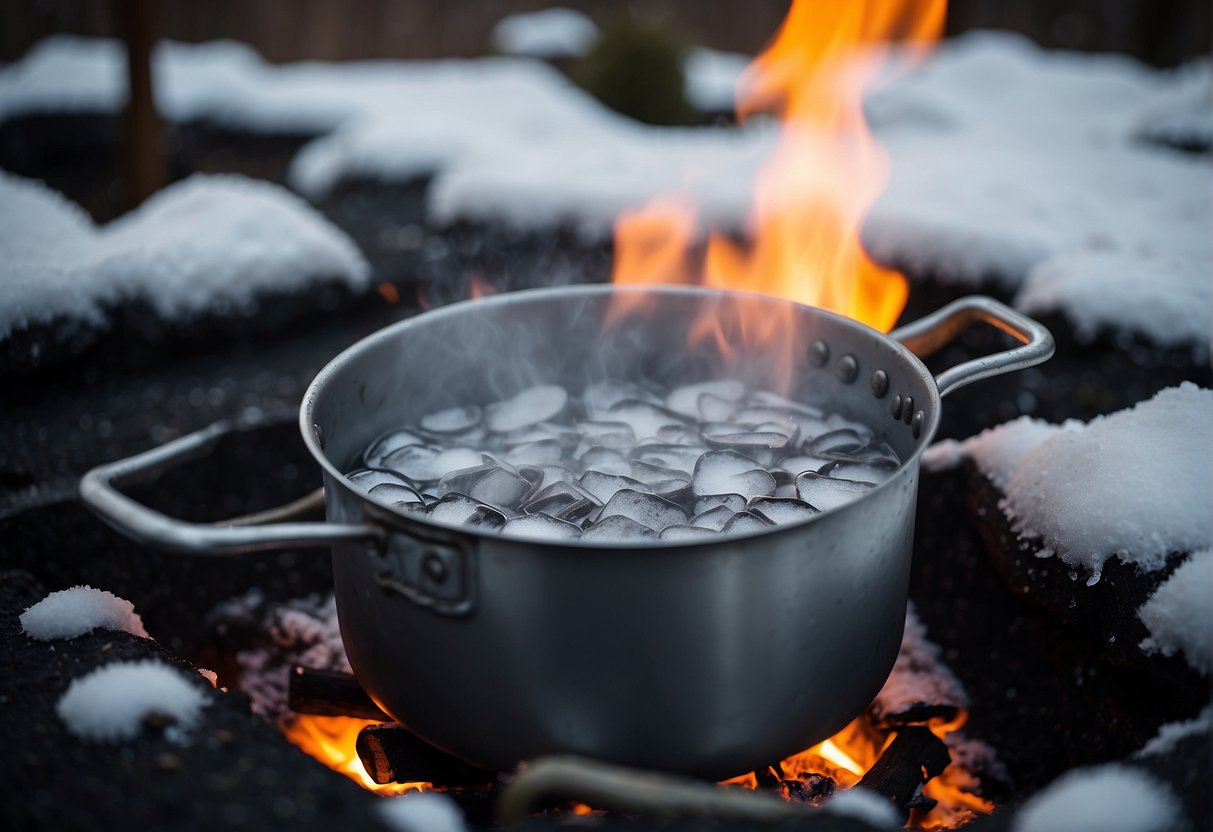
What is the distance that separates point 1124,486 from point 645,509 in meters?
0.88

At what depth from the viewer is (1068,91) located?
541 centimetres

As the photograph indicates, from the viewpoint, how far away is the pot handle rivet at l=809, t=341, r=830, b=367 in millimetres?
2016

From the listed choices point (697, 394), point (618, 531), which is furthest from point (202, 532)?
point (697, 394)

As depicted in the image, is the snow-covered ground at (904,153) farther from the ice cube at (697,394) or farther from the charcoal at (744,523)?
the charcoal at (744,523)

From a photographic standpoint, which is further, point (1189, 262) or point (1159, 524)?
point (1189, 262)

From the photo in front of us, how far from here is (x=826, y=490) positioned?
1.73 m

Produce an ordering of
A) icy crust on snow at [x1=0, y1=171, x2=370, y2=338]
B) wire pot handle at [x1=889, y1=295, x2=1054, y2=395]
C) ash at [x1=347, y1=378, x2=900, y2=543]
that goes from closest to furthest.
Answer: ash at [x1=347, y1=378, x2=900, y2=543]
wire pot handle at [x1=889, y1=295, x2=1054, y2=395]
icy crust on snow at [x1=0, y1=171, x2=370, y2=338]

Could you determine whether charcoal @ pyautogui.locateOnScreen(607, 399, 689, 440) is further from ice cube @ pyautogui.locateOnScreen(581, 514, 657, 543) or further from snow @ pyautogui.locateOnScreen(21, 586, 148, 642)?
snow @ pyautogui.locateOnScreen(21, 586, 148, 642)

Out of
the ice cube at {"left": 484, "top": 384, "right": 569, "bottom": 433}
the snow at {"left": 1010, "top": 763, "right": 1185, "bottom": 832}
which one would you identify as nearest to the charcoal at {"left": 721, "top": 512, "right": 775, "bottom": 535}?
the snow at {"left": 1010, "top": 763, "right": 1185, "bottom": 832}

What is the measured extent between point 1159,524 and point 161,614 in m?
2.16

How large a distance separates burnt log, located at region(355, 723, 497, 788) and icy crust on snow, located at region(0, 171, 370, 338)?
156cm

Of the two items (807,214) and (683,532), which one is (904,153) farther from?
(683,532)

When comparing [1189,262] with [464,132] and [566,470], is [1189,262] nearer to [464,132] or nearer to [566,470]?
[566,470]

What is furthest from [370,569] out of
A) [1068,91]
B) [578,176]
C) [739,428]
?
[1068,91]
